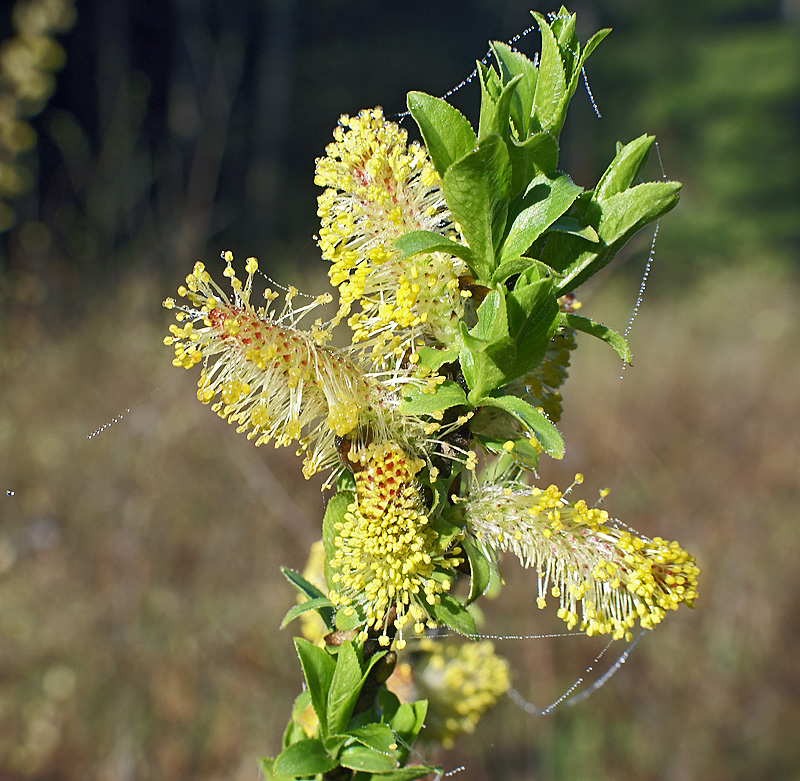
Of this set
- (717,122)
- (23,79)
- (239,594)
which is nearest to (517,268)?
(239,594)

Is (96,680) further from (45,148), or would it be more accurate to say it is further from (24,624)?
(45,148)

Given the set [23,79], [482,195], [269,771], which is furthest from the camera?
[23,79]

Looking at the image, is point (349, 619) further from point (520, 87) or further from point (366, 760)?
point (520, 87)

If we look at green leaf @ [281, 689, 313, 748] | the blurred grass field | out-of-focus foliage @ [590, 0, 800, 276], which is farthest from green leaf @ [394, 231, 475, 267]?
out-of-focus foliage @ [590, 0, 800, 276]

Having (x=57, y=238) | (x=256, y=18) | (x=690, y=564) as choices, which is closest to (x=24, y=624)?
(x=690, y=564)

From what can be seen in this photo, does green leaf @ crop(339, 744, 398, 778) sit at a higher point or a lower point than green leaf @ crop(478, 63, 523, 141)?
lower

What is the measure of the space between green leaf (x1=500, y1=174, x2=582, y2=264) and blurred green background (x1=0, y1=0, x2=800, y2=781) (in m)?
1.09

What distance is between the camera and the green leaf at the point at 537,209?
0.60m

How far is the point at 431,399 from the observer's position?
631 mm

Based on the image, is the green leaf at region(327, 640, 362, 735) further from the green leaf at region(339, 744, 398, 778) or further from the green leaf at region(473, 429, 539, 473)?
the green leaf at region(473, 429, 539, 473)

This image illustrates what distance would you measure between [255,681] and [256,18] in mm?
8212

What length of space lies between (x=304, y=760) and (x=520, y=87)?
2.13 ft

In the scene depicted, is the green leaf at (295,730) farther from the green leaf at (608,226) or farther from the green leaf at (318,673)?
the green leaf at (608,226)

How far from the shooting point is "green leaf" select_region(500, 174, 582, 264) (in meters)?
0.60
